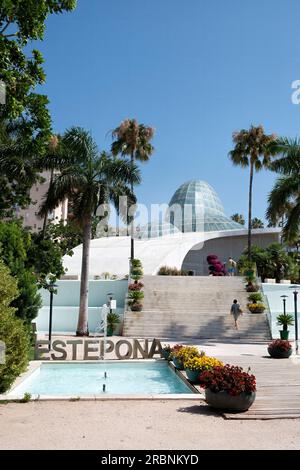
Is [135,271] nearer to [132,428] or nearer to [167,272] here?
[167,272]

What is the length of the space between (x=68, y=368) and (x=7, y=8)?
1074 cm

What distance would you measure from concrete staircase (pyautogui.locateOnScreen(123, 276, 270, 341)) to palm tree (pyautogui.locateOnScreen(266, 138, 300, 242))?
5.57 metres

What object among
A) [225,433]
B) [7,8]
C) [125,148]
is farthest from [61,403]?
[125,148]

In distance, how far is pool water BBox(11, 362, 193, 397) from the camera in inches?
483

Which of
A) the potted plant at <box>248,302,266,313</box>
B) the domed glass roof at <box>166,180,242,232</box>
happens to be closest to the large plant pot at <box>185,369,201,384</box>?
the potted plant at <box>248,302,266,313</box>

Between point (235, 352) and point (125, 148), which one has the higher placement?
point (125, 148)

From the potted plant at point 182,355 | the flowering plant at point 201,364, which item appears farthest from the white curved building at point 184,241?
the flowering plant at point 201,364

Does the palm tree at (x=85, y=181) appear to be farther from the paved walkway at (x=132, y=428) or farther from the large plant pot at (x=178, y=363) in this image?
the paved walkway at (x=132, y=428)

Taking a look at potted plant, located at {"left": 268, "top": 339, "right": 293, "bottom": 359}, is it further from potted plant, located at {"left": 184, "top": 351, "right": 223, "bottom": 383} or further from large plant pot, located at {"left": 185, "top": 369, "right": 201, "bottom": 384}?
large plant pot, located at {"left": 185, "top": 369, "right": 201, "bottom": 384}

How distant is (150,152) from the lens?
118ft

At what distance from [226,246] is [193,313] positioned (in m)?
29.5

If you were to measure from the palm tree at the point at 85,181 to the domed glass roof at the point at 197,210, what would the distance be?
1576 inches

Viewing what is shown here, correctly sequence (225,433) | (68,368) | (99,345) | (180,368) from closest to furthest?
(225,433)
(180,368)
(68,368)
(99,345)

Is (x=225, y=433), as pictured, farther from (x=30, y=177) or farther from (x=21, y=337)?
(x=30, y=177)
